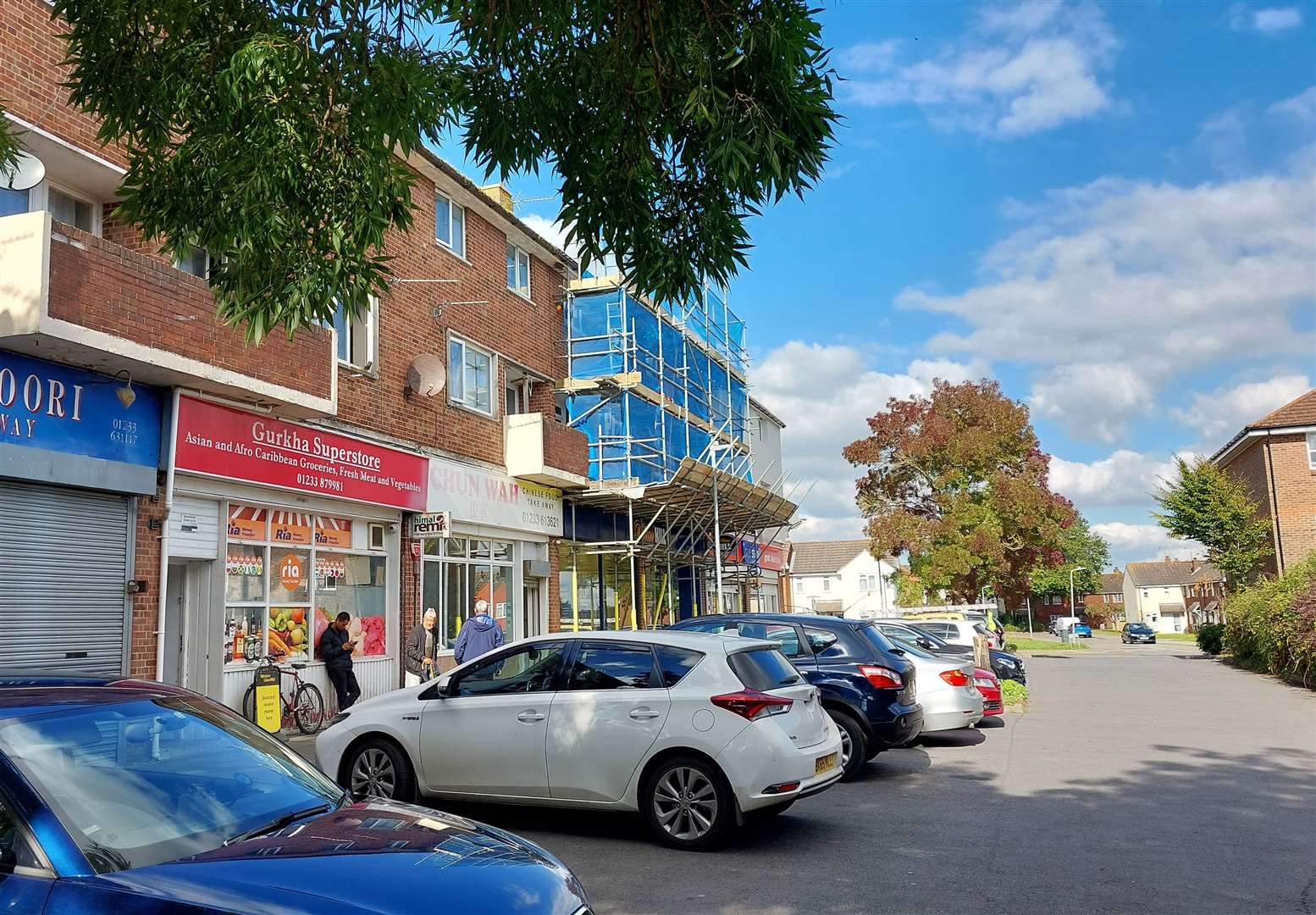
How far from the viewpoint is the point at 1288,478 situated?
1415 inches

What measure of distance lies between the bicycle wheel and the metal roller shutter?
2.63 m

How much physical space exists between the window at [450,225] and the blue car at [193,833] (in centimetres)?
1515

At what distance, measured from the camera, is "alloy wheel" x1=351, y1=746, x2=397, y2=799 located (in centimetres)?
814

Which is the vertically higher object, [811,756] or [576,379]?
[576,379]

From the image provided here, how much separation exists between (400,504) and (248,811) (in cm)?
1263

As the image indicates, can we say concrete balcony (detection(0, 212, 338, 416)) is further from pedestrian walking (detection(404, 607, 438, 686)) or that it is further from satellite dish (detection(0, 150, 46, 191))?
pedestrian walking (detection(404, 607, 438, 686))

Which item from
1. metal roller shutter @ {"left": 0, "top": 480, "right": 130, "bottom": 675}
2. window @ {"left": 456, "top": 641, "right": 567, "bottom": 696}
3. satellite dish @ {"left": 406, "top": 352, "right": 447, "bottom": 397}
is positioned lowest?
window @ {"left": 456, "top": 641, "right": 567, "bottom": 696}

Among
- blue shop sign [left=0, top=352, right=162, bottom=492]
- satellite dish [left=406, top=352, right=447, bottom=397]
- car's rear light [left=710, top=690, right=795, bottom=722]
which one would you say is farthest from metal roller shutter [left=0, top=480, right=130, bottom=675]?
car's rear light [left=710, top=690, right=795, bottom=722]

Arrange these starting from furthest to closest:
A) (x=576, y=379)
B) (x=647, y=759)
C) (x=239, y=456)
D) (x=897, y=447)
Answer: (x=897, y=447) → (x=576, y=379) → (x=239, y=456) → (x=647, y=759)

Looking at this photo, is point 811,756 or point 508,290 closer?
point 811,756

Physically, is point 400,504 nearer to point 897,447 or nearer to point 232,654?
point 232,654

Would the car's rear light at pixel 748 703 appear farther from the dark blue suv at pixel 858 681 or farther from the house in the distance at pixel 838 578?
the house in the distance at pixel 838 578

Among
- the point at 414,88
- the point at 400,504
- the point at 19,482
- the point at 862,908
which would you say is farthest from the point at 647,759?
the point at 400,504

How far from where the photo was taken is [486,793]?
770 centimetres
